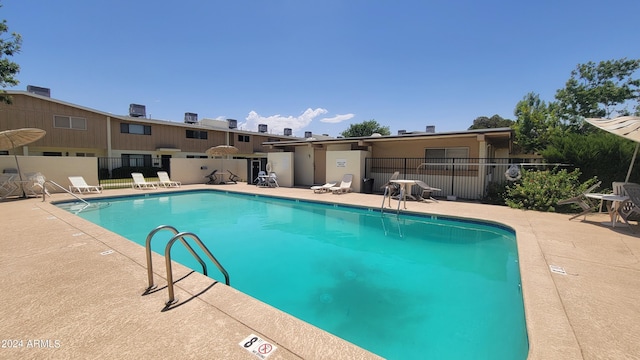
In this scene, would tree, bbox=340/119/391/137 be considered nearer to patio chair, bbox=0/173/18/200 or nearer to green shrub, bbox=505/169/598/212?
green shrub, bbox=505/169/598/212

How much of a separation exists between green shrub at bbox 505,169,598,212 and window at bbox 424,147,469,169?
10.2ft

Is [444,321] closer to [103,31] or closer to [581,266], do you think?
[581,266]

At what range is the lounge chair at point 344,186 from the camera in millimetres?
13656

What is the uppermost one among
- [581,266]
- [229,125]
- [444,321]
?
[229,125]

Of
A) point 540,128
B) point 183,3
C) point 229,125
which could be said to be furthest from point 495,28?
point 229,125

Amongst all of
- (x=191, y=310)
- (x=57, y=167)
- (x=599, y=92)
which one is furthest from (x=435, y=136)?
(x=599, y=92)

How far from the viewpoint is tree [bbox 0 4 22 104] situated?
12977 millimetres

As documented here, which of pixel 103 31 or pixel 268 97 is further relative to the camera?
pixel 268 97

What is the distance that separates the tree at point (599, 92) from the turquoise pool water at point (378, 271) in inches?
917

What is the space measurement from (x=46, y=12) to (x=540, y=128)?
2385 centimetres

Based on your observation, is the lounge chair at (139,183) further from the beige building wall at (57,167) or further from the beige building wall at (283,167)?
the beige building wall at (283,167)

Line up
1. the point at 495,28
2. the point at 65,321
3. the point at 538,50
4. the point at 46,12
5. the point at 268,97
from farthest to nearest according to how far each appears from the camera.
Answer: the point at 268,97
the point at 538,50
the point at 495,28
the point at 46,12
the point at 65,321

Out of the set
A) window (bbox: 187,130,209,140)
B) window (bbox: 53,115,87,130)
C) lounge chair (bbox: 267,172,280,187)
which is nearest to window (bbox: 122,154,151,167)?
window (bbox: 53,115,87,130)

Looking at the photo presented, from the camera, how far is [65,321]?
254cm
